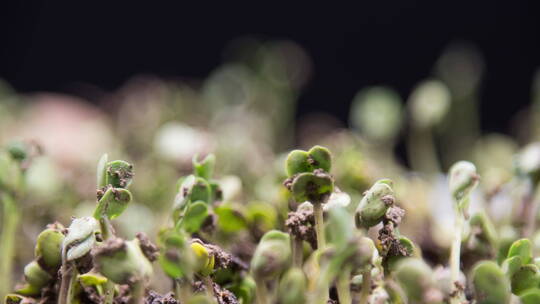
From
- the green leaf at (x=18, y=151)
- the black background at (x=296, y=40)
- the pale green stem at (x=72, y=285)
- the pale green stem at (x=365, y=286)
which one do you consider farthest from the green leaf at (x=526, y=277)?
the black background at (x=296, y=40)

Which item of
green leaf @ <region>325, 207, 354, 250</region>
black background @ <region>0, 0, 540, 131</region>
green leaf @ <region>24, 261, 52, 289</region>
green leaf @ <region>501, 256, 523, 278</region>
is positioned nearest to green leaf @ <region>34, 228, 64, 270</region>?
green leaf @ <region>24, 261, 52, 289</region>

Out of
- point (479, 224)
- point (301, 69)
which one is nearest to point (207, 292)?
point (479, 224)

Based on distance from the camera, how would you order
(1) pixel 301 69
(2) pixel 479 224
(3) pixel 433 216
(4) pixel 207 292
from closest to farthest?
(4) pixel 207 292, (2) pixel 479 224, (3) pixel 433 216, (1) pixel 301 69

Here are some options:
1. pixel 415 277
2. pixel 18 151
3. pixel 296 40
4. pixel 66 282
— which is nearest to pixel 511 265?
pixel 415 277

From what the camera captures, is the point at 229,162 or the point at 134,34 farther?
the point at 134,34

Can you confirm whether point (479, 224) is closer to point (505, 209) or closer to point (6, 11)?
point (505, 209)

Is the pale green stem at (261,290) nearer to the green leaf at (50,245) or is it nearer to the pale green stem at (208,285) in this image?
the pale green stem at (208,285)
